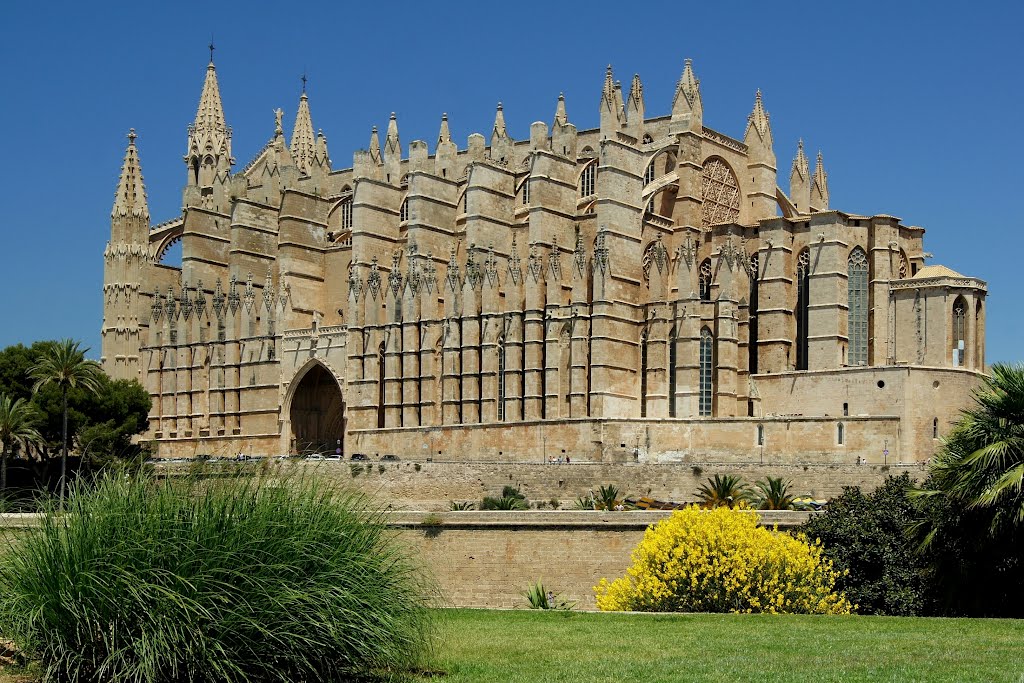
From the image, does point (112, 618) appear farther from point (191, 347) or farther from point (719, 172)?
point (191, 347)

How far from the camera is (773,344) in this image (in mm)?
49281

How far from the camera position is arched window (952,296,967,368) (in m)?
47.2

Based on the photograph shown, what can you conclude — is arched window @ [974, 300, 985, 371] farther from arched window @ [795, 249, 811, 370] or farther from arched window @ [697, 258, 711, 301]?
arched window @ [697, 258, 711, 301]

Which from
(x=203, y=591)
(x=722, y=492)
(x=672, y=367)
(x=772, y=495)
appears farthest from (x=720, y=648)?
(x=672, y=367)

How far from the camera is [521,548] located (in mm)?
34625

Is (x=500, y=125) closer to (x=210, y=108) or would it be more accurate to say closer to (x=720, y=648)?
(x=210, y=108)

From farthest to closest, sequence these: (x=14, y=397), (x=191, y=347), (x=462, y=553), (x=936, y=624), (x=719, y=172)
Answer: (x=191, y=347), (x=719, y=172), (x=14, y=397), (x=462, y=553), (x=936, y=624)

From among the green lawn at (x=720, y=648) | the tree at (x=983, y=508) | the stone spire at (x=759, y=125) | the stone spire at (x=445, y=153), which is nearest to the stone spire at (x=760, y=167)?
the stone spire at (x=759, y=125)

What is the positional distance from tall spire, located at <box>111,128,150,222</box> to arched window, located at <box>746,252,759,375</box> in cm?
2838

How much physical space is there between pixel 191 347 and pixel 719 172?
903 inches

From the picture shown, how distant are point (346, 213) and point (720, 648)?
169ft

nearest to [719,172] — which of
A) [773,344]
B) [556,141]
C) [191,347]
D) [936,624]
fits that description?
[556,141]

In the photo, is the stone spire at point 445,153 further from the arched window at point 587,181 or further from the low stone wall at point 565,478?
the low stone wall at point 565,478

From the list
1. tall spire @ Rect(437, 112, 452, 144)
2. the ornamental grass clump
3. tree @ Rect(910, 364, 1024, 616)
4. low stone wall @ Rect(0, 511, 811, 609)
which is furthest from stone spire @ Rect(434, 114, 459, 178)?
the ornamental grass clump
